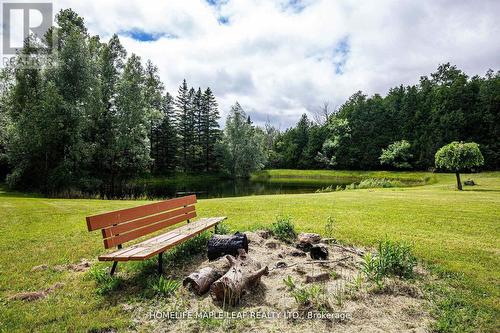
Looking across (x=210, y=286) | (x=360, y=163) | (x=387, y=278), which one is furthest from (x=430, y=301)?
(x=360, y=163)

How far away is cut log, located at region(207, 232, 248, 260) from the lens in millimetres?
5578

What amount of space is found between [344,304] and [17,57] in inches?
1323

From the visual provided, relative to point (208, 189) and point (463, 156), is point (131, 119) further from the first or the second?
point (463, 156)

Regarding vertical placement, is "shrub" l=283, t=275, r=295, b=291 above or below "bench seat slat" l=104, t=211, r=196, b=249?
below

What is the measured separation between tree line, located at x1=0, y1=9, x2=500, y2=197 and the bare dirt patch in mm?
23036

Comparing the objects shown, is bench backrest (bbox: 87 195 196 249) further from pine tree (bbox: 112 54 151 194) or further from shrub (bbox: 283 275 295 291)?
pine tree (bbox: 112 54 151 194)

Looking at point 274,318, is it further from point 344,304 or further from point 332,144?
point 332,144

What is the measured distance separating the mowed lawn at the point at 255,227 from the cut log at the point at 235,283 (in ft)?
3.93

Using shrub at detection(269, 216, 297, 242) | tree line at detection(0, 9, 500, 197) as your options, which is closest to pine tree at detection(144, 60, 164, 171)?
tree line at detection(0, 9, 500, 197)

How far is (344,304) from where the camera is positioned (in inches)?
156

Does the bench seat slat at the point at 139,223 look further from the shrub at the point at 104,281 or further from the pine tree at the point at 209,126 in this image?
the pine tree at the point at 209,126

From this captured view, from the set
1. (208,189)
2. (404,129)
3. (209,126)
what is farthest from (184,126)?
(404,129)

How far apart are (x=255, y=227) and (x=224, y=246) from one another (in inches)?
100

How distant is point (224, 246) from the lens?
561cm
